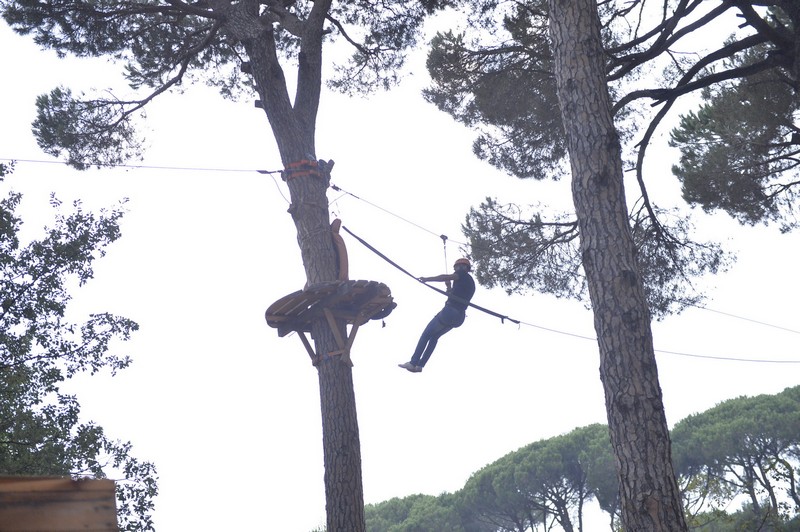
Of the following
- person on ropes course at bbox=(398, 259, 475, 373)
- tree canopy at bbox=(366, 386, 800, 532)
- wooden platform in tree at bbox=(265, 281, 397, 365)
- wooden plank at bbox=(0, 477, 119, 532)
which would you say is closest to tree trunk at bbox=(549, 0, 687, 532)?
wooden platform in tree at bbox=(265, 281, 397, 365)

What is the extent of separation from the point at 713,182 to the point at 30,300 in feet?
27.7

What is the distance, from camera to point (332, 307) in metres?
7.23

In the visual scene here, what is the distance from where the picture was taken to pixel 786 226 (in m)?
11.5

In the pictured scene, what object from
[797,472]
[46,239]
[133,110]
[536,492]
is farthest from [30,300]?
[536,492]

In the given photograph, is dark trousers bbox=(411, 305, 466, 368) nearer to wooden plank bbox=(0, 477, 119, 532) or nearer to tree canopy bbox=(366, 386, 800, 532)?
wooden plank bbox=(0, 477, 119, 532)

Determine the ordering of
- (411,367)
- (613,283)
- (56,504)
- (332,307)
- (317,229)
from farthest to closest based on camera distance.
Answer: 1. (411,367)
2. (317,229)
3. (332,307)
4. (613,283)
5. (56,504)

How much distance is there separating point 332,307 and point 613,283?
2426mm

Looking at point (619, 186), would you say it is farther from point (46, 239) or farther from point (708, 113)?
point (46, 239)

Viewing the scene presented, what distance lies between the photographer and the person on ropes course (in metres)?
8.65

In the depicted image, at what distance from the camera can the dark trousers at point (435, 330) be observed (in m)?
8.66

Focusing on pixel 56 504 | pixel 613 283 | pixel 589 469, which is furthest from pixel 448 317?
pixel 589 469

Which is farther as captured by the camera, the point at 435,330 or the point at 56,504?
the point at 435,330

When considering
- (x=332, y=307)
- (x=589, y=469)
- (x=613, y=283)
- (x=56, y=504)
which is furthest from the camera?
(x=589, y=469)

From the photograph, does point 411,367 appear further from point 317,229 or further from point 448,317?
point 317,229
